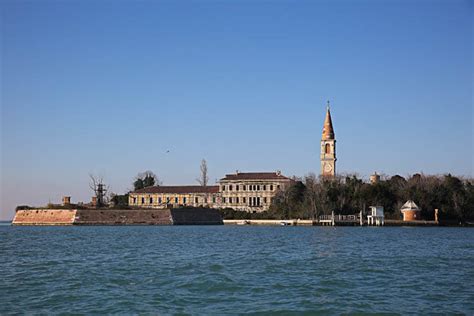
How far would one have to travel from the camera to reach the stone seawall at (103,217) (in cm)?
8806

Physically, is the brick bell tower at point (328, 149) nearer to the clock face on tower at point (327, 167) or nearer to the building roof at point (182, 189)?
the clock face on tower at point (327, 167)

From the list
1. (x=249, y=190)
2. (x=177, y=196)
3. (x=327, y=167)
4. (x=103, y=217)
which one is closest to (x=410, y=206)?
(x=327, y=167)

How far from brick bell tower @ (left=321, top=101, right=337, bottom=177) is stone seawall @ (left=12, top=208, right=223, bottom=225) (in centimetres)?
3450

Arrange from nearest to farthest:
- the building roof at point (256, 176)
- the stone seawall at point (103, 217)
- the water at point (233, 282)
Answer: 1. the water at point (233, 282)
2. the stone seawall at point (103, 217)
3. the building roof at point (256, 176)

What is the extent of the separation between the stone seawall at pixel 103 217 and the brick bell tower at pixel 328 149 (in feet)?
113

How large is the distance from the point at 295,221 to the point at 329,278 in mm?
65470

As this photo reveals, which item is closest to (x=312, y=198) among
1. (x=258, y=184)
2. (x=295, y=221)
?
(x=295, y=221)

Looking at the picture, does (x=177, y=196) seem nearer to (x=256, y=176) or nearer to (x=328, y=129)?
(x=256, y=176)

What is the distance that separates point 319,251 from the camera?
3509cm

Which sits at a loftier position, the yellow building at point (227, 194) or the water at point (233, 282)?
the yellow building at point (227, 194)

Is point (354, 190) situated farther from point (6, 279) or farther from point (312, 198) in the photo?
point (6, 279)

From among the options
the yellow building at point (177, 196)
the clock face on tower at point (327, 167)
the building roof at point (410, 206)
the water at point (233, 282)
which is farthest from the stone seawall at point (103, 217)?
the water at point (233, 282)

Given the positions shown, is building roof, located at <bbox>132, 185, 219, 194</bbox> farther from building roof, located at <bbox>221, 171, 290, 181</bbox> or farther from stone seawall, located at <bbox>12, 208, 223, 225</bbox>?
stone seawall, located at <bbox>12, 208, 223, 225</bbox>

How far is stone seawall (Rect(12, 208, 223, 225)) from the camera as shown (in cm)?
8806
